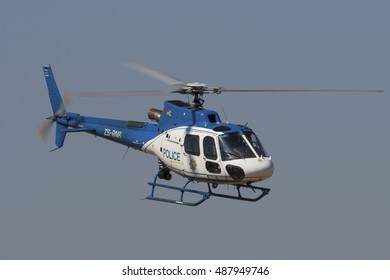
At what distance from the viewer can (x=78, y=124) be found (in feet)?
86.8

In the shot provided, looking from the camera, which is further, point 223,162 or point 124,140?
point 124,140

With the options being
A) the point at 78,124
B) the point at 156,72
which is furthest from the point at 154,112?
the point at 78,124

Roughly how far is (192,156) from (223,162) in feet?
3.47

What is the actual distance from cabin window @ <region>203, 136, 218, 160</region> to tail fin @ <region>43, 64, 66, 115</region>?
6.12 meters

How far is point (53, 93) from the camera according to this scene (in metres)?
27.7

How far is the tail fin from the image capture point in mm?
27281

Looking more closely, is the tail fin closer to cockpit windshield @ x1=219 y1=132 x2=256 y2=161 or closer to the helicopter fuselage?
the helicopter fuselage

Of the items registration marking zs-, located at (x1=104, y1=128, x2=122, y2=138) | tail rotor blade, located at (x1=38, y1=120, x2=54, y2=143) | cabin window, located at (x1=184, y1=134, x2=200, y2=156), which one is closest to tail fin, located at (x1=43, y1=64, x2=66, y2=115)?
tail rotor blade, located at (x1=38, y1=120, x2=54, y2=143)

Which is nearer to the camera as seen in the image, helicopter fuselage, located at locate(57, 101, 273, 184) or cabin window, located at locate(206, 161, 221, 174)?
helicopter fuselage, located at locate(57, 101, 273, 184)

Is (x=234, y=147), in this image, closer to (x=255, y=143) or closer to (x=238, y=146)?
(x=238, y=146)

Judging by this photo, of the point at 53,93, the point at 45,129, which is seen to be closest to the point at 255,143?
the point at 45,129

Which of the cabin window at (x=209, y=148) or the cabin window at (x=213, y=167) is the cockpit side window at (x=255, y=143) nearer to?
the cabin window at (x=209, y=148)
